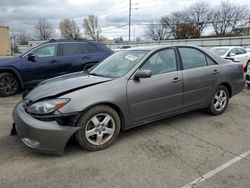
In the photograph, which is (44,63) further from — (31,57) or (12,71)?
(12,71)

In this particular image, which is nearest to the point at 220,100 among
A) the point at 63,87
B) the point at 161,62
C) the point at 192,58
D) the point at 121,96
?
the point at 192,58

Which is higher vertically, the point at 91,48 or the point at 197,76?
the point at 91,48

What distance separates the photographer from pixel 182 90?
13.4ft

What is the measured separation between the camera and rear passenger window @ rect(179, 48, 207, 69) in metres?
4.27

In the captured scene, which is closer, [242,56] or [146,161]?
[146,161]

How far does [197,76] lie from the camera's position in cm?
429

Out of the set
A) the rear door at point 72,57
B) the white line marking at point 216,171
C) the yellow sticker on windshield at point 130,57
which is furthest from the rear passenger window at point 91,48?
the white line marking at point 216,171

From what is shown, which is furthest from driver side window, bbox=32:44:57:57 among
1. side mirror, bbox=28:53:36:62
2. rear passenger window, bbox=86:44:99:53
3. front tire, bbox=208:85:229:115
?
front tire, bbox=208:85:229:115

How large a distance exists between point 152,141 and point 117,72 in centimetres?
126

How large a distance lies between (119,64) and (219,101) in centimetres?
234

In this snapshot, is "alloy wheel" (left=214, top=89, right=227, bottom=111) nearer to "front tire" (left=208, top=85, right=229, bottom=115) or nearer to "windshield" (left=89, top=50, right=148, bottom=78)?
"front tire" (left=208, top=85, right=229, bottom=115)

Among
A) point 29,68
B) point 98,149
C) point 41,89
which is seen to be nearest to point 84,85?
point 41,89

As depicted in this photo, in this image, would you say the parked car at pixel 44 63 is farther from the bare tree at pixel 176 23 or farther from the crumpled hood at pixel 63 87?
the bare tree at pixel 176 23

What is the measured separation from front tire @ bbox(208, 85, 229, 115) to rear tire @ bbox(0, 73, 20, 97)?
5.55 meters
